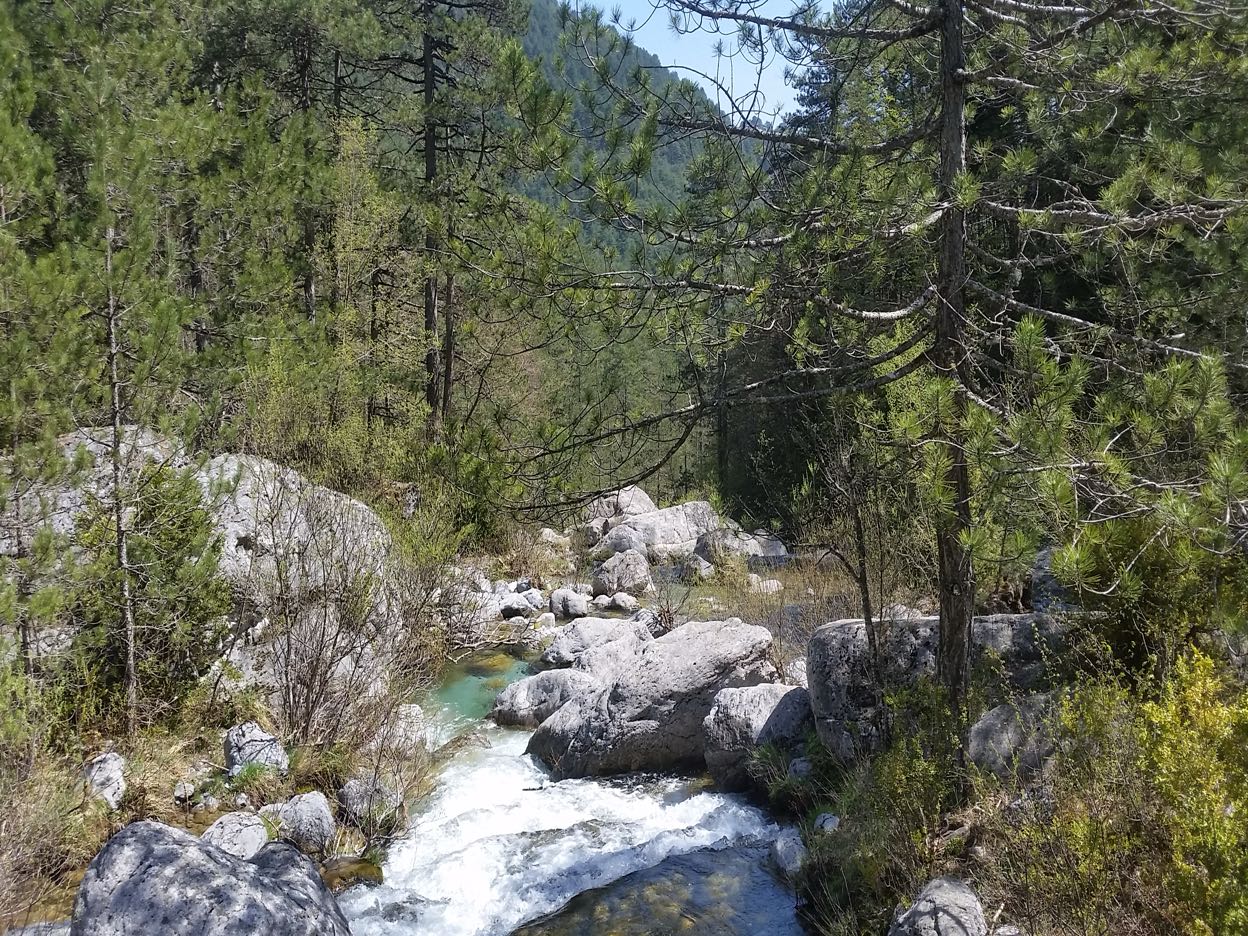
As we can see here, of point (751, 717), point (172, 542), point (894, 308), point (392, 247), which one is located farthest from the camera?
point (392, 247)

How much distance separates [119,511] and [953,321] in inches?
229

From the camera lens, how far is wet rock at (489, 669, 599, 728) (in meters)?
8.77

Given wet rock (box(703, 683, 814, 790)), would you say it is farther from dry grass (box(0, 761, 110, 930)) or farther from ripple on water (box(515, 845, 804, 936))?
dry grass (box(0, 761, 110, 930))

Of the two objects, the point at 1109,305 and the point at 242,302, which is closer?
the point at 1109,305

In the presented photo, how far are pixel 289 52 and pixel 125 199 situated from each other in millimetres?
12180

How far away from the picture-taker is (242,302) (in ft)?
34.4

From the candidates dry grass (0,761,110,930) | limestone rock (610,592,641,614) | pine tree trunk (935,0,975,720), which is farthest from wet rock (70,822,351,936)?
limestone rock (610,592,641,614)

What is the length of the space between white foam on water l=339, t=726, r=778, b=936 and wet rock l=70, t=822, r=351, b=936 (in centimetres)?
106

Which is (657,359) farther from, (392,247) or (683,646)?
(683,646)

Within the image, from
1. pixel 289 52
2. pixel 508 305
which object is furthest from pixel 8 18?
pixel 289 52

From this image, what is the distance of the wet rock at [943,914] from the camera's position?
389 centimetres

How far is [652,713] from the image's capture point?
778 centimetres

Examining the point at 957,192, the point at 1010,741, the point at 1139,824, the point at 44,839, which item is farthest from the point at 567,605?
the point at 1139,824

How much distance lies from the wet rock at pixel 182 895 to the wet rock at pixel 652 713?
3389 millimetres
